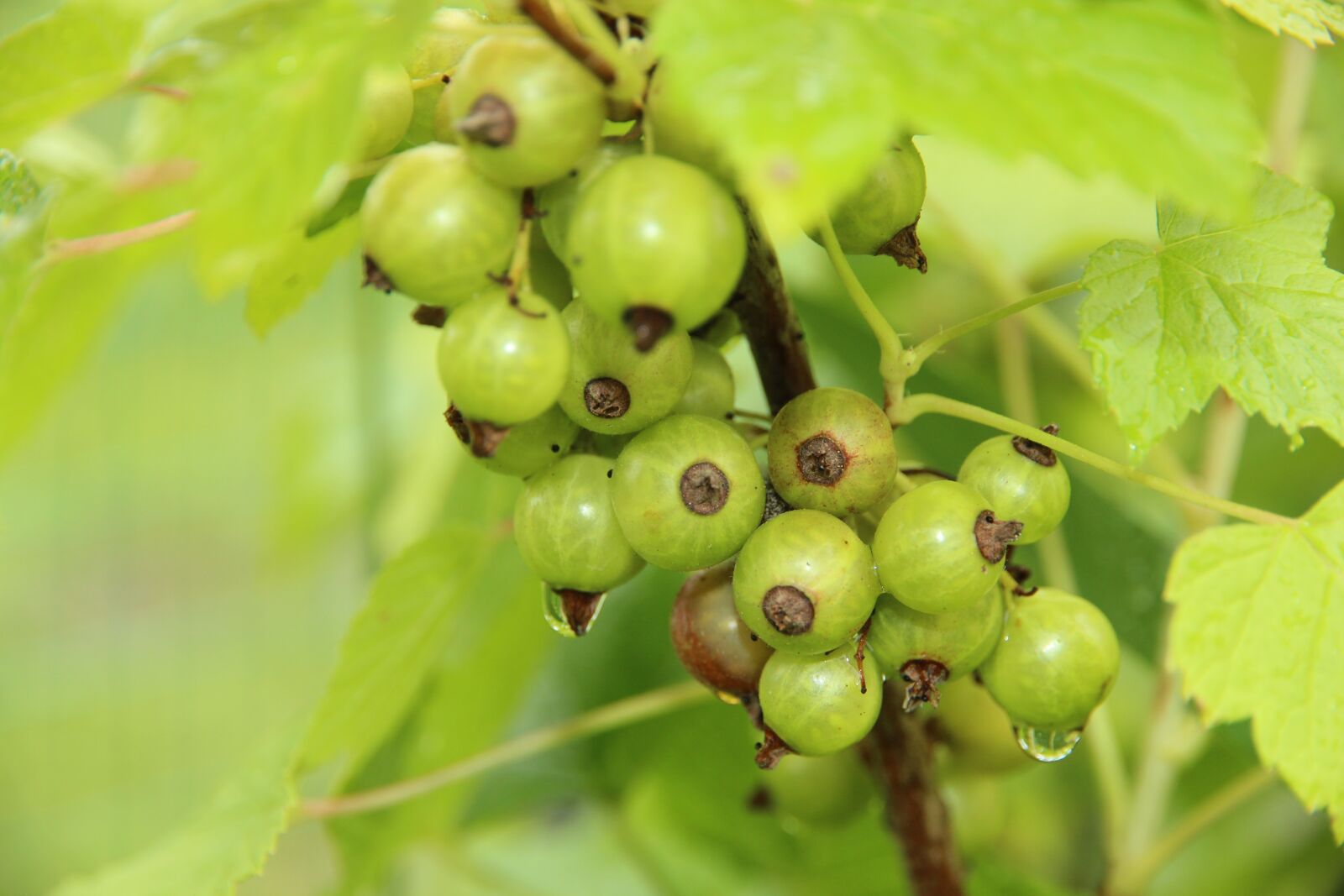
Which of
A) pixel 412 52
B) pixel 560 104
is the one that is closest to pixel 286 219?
pixel 560 104

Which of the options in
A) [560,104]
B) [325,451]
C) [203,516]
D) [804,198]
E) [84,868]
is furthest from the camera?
[203,516]

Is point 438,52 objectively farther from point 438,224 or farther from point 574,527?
point 574,527

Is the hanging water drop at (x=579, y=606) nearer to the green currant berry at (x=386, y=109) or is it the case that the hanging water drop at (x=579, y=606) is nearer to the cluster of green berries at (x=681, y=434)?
the cluster of green berries at (x=681, y=434)

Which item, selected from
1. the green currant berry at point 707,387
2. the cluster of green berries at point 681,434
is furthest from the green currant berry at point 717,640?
the green currant berry at point 707,387

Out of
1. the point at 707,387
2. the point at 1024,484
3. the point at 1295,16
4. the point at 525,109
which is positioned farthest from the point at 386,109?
the point at 1295,16

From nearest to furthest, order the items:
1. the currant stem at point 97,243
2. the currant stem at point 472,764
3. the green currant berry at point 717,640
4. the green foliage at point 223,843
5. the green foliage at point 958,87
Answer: the green foliage at point 958,87 < the green currant berry at point 717,640 < the currant stem at point 97,243 < the green foliage at point 223,843 < the currant stem at point 472,764

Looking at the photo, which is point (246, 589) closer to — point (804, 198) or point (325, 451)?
point (325, 451)

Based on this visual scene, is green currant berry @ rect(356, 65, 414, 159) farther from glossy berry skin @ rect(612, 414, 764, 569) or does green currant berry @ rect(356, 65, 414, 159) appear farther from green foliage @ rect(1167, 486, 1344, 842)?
green foliage @ rect(1167, 486, 1344, 842)
